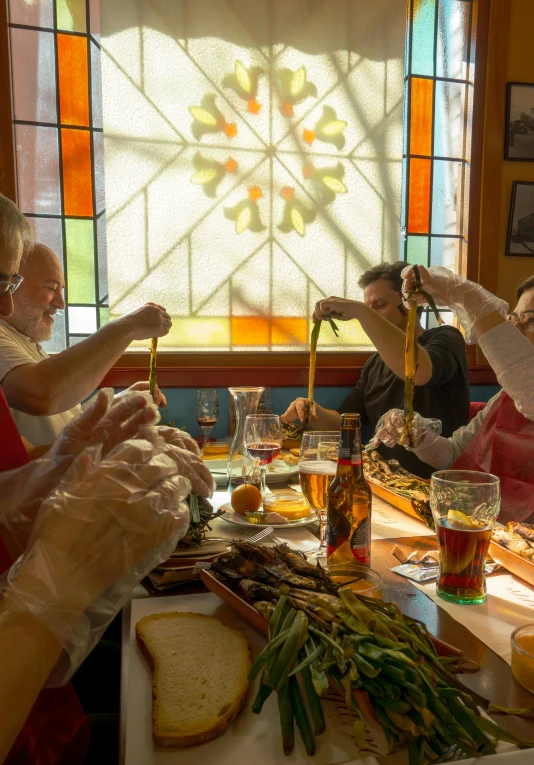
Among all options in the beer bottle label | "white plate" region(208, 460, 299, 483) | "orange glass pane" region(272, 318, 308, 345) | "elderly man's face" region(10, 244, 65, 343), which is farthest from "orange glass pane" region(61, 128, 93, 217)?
the beer bottle label

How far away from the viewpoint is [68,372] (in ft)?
5.81

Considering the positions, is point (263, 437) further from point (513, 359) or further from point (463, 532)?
point (513, 359)

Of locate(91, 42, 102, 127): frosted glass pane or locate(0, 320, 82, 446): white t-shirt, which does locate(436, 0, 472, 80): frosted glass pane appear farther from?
locate(0, 320, 82, 446): white t-shirt

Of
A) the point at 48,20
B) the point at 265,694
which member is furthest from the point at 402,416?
the point at 48,20

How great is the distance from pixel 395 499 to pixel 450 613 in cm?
60

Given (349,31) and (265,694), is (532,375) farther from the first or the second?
(349,31)

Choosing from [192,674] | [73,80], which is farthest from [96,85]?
[192,674]

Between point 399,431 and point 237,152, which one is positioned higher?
point 237,152

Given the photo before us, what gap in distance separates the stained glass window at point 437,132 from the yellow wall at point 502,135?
0.40ft

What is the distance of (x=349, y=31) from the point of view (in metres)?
3.35

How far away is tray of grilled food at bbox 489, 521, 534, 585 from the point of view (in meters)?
0.97

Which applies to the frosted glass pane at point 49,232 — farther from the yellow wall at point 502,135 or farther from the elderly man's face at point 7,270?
the yellow wall at point 502,135

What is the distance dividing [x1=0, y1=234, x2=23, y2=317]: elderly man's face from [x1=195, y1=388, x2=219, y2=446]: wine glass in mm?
1562

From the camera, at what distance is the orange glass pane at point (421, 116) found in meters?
3.49
